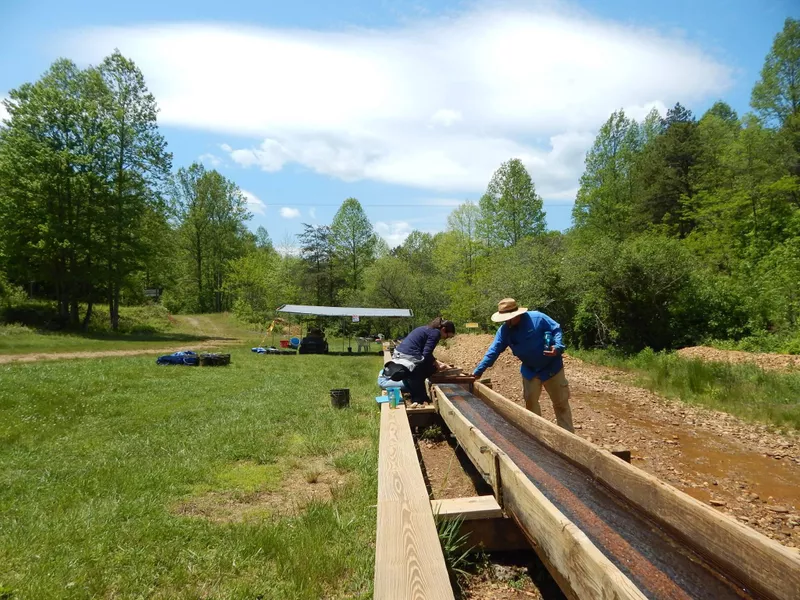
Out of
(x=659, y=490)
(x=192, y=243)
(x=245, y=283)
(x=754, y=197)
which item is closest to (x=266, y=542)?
(x=659, y=490)

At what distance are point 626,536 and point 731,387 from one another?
363 inches

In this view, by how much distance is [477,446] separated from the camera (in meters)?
4.03

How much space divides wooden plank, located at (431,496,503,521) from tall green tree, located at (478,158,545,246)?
3520cm

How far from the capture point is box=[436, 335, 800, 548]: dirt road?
4867 millimetres

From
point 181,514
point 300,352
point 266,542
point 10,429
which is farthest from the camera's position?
point 300,352

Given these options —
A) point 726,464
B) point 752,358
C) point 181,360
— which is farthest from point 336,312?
point 726,464

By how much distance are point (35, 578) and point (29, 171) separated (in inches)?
1179

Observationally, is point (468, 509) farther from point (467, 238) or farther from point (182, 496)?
point (467, 238)

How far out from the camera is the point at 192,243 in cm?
5278

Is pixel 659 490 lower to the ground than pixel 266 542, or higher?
higher

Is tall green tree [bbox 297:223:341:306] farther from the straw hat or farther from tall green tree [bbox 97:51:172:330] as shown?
the straw hat

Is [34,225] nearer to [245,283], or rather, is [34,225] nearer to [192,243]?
[245,283]

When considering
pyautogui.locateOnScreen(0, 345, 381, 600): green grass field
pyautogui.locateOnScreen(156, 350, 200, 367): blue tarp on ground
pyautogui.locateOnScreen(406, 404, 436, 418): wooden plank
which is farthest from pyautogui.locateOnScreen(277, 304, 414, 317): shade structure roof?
pyautogui.locateOnScreen(406, 404, 436, 418): wooden plank

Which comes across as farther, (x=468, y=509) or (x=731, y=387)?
(x=731, y=387)
